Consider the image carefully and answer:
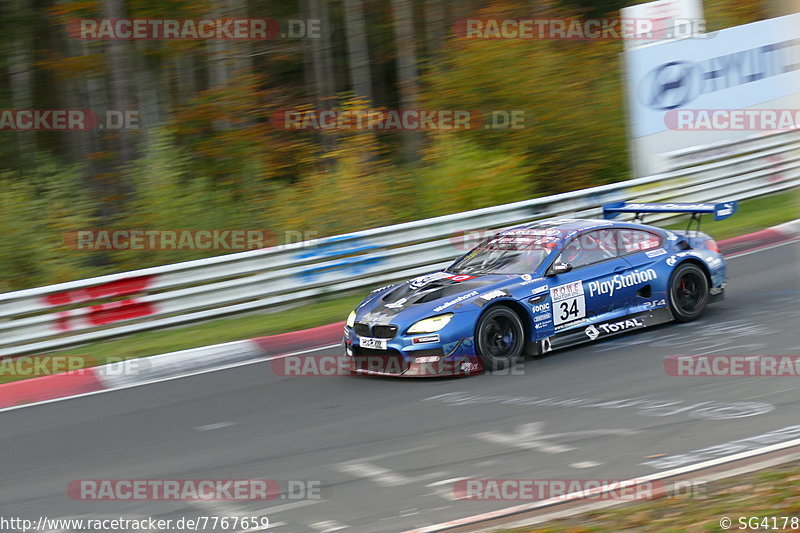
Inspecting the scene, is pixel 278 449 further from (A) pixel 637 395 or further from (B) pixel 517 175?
(B) pixel 517 175

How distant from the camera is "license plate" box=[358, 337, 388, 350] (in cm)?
899

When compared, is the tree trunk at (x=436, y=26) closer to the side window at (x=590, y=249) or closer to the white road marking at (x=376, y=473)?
the side window at (x=590, y=249)

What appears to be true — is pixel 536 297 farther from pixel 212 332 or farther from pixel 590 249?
→ pixel 212 332

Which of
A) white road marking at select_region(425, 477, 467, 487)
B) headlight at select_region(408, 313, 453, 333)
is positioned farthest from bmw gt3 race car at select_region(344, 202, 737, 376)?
white road marking at select_region(425, 477, 467, 487)

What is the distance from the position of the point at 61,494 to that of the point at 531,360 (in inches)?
183

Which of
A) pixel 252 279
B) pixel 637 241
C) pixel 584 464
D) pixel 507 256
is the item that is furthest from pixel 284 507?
pixel 252 279

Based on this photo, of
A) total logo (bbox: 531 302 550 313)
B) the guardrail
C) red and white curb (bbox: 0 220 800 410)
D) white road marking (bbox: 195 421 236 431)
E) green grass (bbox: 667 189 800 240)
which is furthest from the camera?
green grass (bbox: 667 189 800 240)

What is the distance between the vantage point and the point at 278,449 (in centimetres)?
731

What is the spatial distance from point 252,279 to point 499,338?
4.75 metres

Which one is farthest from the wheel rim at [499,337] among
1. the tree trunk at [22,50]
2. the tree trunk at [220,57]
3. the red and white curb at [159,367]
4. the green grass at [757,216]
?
the tree trunk at [22,50]

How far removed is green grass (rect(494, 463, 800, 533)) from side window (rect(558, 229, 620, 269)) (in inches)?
171

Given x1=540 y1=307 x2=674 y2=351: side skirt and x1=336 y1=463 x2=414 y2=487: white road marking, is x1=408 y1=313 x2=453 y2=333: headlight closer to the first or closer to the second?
x1=540 y1=307 x2=674 y2=351: side skirt

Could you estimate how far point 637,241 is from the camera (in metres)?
10.3

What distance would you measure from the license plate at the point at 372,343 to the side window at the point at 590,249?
2062mm
